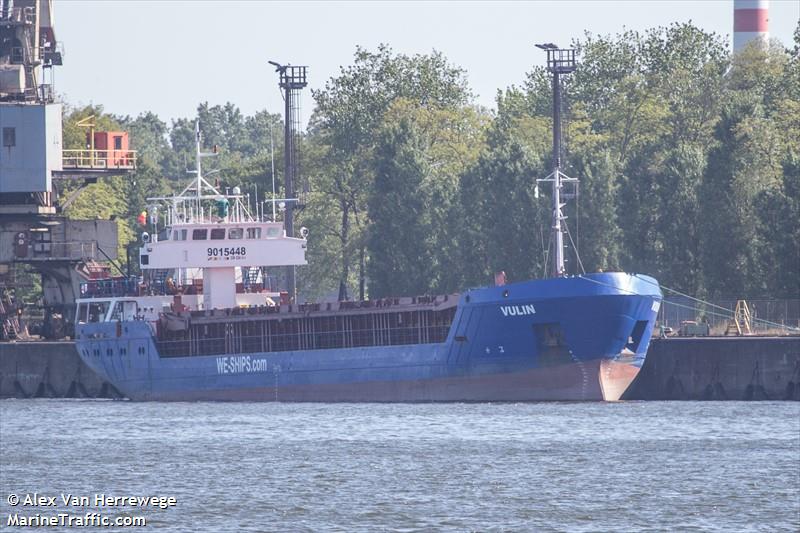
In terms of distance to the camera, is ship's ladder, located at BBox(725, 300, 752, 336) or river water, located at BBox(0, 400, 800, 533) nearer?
river water, located at BBox(0, 400, 800, 533)

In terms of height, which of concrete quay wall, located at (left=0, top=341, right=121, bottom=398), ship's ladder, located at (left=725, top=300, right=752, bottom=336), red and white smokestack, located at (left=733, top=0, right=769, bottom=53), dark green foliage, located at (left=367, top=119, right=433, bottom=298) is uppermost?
red and white smokestack, located at (left=733, top=0, right=769, bottom=53)

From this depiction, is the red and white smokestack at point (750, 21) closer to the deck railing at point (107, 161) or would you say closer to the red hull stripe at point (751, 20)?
the red hull stripe at point (751, 20)

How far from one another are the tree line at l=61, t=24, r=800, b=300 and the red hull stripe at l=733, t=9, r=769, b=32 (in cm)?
1278

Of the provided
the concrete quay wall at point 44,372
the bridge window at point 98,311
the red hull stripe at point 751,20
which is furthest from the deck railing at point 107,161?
the red hull stripe at point 751,20

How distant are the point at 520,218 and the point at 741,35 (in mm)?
49663

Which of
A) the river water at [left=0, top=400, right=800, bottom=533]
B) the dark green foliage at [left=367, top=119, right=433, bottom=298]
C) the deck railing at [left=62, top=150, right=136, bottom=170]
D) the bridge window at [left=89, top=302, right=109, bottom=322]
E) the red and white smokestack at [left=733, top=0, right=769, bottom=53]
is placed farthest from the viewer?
the red and white smokestack at [left=733, top=0, right=769, bottom=53]

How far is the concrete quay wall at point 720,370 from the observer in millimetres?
65250

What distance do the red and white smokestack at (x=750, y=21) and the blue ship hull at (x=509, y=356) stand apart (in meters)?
70.3

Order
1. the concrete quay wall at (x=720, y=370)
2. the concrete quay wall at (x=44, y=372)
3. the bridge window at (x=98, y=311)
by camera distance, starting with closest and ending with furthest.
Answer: the concrete quay wall at (x=720, y=370), the bridge window at (x=98, y=311), the concrete quay wall at (x=44, y=372)

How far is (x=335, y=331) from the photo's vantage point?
7038 cm

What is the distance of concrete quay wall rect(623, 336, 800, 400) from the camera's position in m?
65.2

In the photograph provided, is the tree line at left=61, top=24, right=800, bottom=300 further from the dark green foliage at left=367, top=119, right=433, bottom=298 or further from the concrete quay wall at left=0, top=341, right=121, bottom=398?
the concrete quay wall at left=0, top=341, right=121, bottom=398

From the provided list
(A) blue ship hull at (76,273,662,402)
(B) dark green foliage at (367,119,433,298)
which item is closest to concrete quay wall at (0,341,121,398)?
(A) blue ship hull at (76,273,662,402)

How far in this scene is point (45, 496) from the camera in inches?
1738
